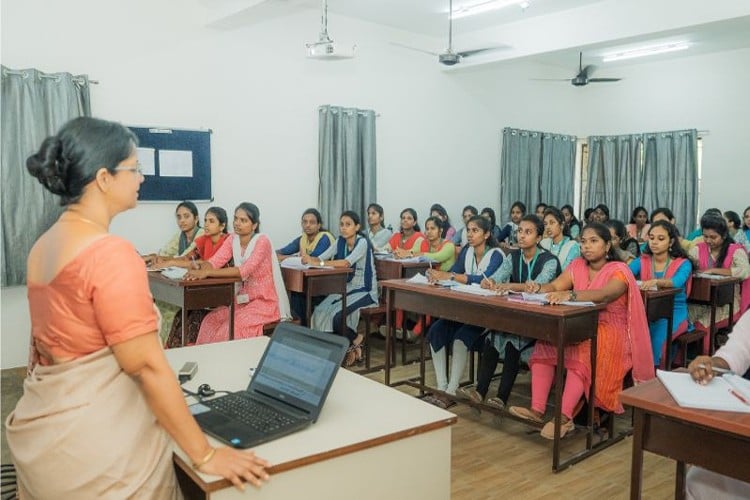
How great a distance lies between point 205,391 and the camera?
1.74 metres

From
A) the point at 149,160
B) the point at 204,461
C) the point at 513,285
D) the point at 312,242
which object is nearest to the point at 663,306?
the point at 513,285

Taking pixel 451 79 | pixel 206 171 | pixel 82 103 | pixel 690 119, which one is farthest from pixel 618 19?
pixel 82 103

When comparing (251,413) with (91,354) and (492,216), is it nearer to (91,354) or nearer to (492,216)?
(91,354)

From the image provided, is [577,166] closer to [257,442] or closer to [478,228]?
[478,228]

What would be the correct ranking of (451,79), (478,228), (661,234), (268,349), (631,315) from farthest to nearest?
(451,79), (661,234), (478,228), (631,315), (268,349)

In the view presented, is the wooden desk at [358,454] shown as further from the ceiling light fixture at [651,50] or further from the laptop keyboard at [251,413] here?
the ceiling light fixture at [651,50]

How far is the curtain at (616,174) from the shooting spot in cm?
867

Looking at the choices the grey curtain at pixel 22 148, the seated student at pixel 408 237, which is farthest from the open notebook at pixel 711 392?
the grey curtain at pixel 22 148

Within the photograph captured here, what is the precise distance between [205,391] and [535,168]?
7.69 metres

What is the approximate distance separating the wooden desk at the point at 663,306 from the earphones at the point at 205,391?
2.88 m

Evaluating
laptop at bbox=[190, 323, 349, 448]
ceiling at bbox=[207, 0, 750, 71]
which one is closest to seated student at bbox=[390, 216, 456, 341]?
ceiling at bbox=[207, 0, 750, 71]

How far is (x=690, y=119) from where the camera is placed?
824 centimetres

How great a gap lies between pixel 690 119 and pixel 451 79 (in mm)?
3341

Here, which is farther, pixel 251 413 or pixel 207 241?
pixel 207 241
